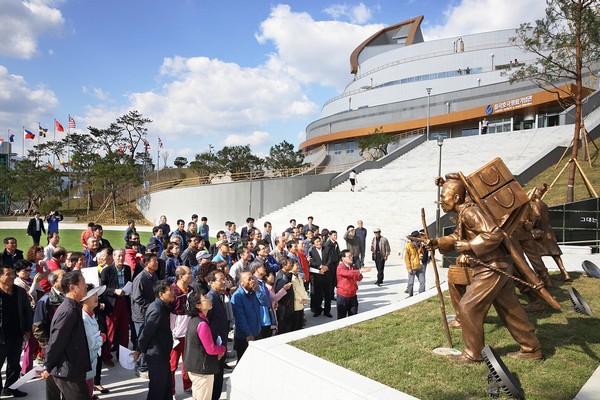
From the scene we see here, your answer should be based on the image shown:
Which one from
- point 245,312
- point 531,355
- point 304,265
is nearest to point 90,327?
point 245,312

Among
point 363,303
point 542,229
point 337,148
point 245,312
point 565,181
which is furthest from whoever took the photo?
point 337,148

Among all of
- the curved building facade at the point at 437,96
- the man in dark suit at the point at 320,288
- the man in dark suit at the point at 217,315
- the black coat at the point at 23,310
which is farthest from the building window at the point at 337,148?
the black coat at the point at 23,310

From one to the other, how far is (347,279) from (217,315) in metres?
3.35

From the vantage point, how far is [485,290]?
4.84 m

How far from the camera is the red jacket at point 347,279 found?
7.54 meters

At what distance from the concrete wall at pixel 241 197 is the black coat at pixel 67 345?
2188cm

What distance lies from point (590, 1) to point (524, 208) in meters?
15.9

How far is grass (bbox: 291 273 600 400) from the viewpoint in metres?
4.38

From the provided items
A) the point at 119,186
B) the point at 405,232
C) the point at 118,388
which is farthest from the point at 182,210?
the point at 118,388

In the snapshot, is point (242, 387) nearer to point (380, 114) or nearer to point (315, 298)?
point (315, 298)

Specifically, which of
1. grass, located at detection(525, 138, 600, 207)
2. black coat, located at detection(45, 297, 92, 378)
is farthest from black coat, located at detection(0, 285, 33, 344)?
grass, located at detection(525, 138, 600, 207)

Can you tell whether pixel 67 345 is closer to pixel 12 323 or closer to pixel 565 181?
pixel 12 323

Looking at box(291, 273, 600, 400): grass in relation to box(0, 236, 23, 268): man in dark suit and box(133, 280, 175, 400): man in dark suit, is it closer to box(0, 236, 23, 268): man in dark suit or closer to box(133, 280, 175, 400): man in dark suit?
box(133, 280, 175, 400): man in dark suit

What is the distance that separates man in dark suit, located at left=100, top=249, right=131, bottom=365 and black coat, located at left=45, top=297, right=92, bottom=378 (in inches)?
82.2
